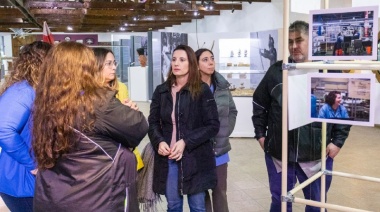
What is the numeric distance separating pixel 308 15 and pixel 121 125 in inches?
32.7

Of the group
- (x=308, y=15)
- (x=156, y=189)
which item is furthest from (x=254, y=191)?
(x=308, y=15)

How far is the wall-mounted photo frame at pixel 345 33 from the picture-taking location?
1.34 meters

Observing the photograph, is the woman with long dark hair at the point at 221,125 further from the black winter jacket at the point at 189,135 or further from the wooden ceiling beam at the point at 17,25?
the wooden ceiling beam at the point at 17,25

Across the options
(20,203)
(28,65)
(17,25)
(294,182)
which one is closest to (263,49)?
(294,182)

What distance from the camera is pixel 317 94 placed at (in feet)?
4.75

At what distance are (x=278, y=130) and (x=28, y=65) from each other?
4.64 feet

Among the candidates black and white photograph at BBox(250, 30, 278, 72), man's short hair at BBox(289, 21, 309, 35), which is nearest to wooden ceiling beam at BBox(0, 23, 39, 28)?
black and white photograph at BBox(250, 30, 278, 72)

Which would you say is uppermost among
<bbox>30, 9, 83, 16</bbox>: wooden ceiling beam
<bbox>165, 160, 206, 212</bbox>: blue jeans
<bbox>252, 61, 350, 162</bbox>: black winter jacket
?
<bbox>30, 9, 83, 16</bbox>: wooden ceiling beam

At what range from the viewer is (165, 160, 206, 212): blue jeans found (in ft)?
7.69

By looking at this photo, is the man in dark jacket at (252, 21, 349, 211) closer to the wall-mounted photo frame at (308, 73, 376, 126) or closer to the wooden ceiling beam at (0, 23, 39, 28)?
the wall-mounted photo frame at (308, 73, 376, 126)

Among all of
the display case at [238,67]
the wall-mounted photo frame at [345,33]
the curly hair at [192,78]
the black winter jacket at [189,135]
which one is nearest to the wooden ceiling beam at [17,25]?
the display case at [238,67]

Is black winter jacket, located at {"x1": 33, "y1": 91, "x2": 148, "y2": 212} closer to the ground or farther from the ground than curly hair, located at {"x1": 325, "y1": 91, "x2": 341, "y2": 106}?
closer to the ground

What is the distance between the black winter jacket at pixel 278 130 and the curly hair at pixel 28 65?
1.28 m

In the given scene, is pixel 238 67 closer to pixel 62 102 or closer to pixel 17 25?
pixel 62 102
